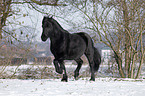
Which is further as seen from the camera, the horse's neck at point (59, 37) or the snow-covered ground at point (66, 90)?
the horse's neck at point (59, 37)

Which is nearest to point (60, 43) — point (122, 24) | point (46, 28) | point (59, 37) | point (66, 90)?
point (59, 37)

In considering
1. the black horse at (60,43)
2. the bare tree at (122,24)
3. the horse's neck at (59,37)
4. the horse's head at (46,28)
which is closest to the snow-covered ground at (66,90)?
the black horse at (60,43)

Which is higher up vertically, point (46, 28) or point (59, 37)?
point (46, 28)

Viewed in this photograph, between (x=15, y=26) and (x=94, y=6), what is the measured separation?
4.89m

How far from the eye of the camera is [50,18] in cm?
636

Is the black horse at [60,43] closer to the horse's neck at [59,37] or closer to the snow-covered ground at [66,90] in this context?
the horse's neck at [59,37]

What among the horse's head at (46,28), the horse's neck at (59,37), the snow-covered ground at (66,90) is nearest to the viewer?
the snow-covered ground at (66,90)

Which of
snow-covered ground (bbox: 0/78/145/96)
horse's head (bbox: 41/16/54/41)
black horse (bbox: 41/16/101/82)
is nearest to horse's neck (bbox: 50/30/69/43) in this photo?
black horse (bbox: 41/16/101/82)

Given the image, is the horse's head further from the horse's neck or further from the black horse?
the horse's neck

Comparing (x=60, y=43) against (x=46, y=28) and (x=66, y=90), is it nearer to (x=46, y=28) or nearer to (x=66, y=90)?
(x=46, y=28)

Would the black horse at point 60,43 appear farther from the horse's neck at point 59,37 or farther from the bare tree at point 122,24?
the bare tree at point 122,24

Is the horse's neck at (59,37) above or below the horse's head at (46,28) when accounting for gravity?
below

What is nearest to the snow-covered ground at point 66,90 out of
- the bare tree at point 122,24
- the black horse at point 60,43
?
the black horse at point 60,43

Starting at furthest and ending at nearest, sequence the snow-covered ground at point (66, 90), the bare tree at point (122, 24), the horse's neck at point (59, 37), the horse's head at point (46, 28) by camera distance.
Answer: the bare tree at point (122, 24)
the horse's neck at point (59, 37)
the horse's head at point (46, 28)
the snow-covered ground at point (66, 90)
